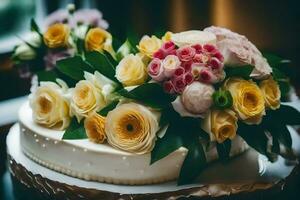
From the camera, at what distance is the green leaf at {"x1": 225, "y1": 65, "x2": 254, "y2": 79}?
4.40ft

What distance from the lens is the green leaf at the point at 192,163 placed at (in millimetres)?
1309

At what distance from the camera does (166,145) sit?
1.30 m

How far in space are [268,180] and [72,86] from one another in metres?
0.59

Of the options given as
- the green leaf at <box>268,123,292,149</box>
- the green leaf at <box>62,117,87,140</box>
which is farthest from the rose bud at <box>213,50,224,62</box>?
the green leaf at <box>62,117,87,140</box>

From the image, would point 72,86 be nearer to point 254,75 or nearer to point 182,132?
point 182,132

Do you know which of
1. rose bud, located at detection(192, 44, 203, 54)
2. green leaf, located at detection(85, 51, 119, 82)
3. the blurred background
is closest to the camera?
rose bud, located at detection(192, 44, 203, 54)

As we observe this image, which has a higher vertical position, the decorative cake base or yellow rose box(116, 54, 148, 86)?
yellow rose box(116, 54, 148, 86)

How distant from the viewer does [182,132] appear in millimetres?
1329

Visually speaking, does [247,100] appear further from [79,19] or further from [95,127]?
[79,19]

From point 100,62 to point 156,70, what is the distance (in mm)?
199

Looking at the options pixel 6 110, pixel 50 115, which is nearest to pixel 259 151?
pixel 50 115

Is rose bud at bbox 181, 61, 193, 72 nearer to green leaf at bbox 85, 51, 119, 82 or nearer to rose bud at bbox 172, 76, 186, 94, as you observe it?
rose bud at bbox 172, 76, 186, 94

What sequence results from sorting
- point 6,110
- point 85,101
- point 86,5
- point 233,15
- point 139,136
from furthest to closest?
point 86,5 → point 233,15 → point 6,110 → point 85,101 → point 139,136

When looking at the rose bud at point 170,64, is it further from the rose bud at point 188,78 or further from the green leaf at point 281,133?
the green leaf at point 281,133
